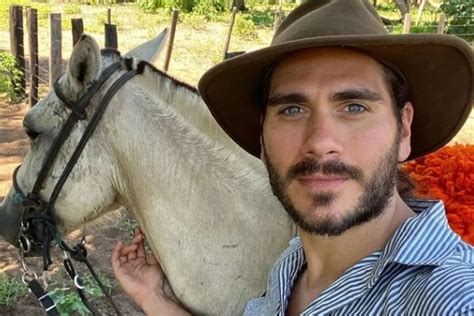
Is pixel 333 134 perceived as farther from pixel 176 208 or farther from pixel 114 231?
pixel 114 231

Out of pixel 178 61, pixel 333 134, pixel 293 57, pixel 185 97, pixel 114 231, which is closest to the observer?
pixel 333 134

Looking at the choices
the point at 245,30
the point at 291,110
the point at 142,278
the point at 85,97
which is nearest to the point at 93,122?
the point at 85,97

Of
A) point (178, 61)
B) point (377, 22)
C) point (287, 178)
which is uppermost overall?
point (377, 22)

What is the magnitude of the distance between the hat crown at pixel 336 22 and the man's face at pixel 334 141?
0.05m

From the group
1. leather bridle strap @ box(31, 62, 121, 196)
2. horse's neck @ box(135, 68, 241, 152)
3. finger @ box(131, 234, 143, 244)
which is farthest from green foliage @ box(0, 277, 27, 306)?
horse's neck @ box(135, 68, 241, 152)

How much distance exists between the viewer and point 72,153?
278cm

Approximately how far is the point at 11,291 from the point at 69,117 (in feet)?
8.71

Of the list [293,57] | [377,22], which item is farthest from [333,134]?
[377,22]

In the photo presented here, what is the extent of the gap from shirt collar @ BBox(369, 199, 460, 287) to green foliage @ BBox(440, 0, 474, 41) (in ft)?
49.4

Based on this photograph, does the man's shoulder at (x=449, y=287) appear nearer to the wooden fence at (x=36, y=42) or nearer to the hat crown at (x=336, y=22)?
the hat crown at (x=336, y=22)

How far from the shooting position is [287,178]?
5.25 ft

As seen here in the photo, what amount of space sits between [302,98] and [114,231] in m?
4.87

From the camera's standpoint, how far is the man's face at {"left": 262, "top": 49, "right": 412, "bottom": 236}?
1.50m

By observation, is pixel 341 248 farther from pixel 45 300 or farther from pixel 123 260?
pixel 45 300
